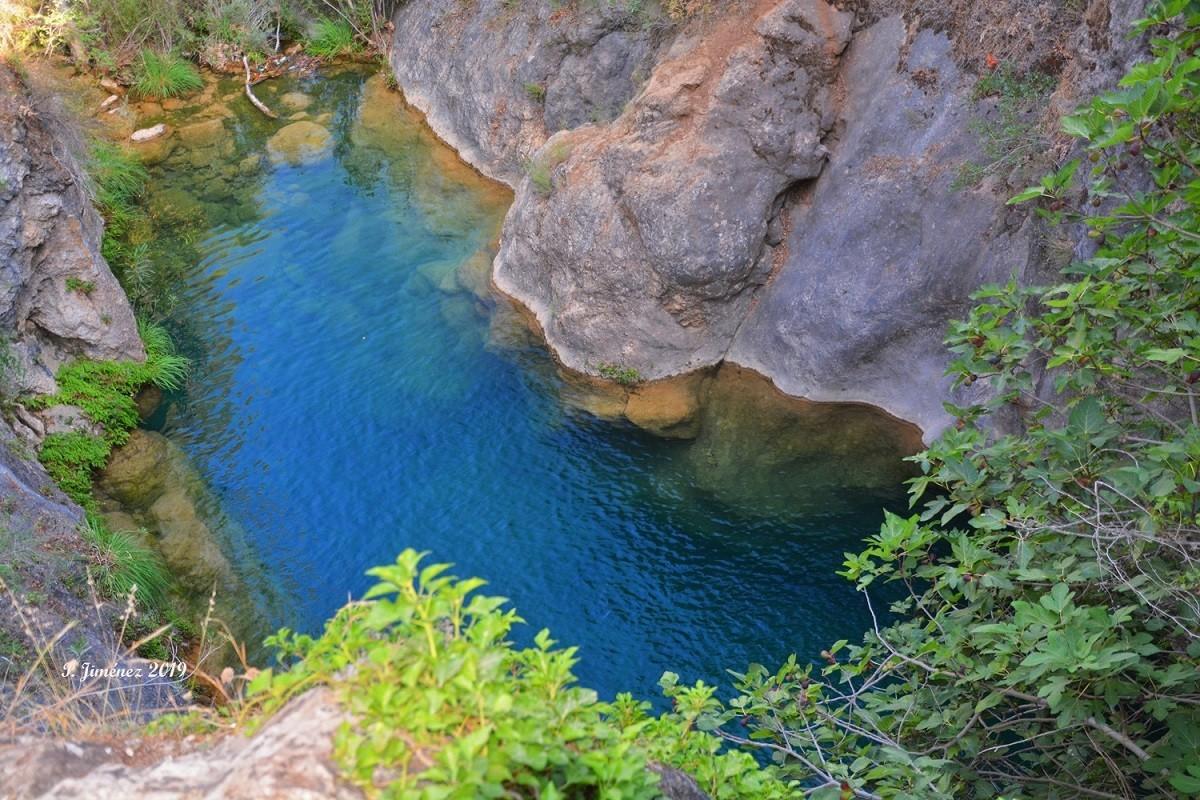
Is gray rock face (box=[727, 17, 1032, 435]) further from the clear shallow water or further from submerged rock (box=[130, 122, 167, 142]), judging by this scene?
submerged rock (box=[130, 122, 167, 142])

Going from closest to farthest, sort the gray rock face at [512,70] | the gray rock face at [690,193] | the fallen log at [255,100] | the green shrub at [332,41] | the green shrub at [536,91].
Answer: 1. the gray rock face at [690,193]
2. the gray rock face at [512,70]
3. the green shrub at [536,91]
4. the fallen log at [255,100]
5. the green shrub at [332,41]

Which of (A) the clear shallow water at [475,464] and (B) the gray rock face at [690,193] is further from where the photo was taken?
(B) the gray rock face at [690,193]

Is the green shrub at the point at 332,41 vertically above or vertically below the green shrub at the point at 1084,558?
above

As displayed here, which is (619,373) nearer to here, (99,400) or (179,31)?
(99,400)

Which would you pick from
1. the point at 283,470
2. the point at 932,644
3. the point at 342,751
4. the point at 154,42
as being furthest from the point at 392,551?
the point at 154,42

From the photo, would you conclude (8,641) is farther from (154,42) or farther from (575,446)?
A: (154,42)

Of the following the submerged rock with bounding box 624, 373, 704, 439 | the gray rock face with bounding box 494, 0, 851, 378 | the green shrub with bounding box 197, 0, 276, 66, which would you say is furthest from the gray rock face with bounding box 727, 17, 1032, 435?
the green shrub with bounding box 197, 0, 276, 66

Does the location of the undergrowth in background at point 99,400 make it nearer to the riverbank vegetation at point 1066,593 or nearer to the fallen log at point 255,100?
the fallen log at point 255,100

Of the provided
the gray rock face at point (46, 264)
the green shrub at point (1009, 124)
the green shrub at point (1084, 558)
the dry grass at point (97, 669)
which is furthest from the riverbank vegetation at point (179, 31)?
the green shrub at point (1084, 558)
